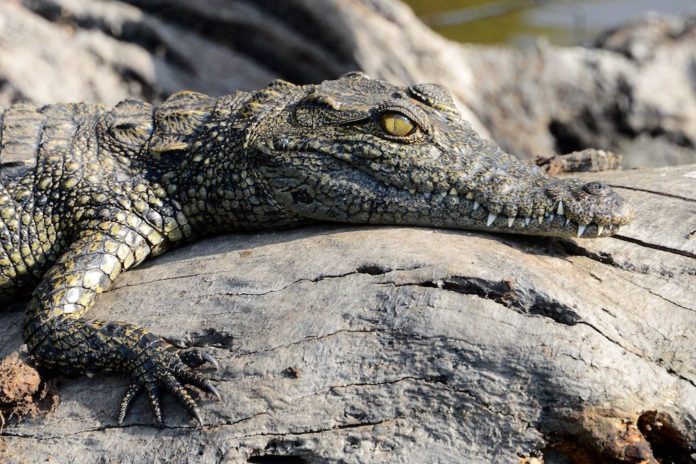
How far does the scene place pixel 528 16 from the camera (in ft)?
47.3

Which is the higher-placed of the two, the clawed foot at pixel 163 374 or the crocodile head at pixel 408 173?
the crocodile head at pixel 408 173

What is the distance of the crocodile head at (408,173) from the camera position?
3824 millimetres

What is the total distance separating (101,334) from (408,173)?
1787 millimetres

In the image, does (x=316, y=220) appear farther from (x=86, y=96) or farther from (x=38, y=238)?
(x=86, y=96)

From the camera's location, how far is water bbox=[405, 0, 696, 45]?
530 inches

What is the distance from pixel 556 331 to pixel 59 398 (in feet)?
7.98

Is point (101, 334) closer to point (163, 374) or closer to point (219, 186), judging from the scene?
point (163, 374)

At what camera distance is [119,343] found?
3.73m

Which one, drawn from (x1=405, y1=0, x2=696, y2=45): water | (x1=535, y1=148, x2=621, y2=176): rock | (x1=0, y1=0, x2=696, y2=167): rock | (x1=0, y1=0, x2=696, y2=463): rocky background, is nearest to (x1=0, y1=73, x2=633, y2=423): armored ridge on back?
(x1=0, y1=0, x2=696, y2=463): rocky background

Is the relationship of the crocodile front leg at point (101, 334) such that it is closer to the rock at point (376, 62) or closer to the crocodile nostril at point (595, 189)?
the crocodile nostril at point (595, 189)

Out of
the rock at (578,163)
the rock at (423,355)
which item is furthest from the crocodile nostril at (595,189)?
the rock at (578,163)

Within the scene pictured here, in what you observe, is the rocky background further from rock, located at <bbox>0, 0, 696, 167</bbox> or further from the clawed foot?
rock, located at <bbox>0, 0, 696, 167</bbox>

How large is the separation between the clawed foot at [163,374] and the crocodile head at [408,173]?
1096mm

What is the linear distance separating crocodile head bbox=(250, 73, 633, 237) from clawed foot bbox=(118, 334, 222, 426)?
1.10 metres
